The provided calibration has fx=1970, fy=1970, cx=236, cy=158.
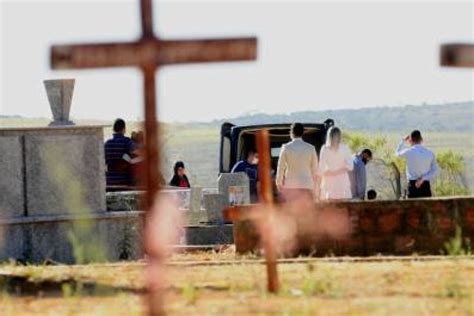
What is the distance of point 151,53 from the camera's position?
9.84 metres

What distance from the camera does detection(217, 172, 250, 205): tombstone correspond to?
25.8 m

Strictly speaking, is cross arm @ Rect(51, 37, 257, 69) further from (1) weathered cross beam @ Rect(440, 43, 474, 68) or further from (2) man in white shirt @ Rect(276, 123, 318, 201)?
(2) man in white shirt @ Rect(276, 123, 318, 201)

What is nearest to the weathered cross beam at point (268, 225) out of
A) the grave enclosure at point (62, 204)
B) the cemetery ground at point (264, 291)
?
the cemetery ground at point (264, 291)

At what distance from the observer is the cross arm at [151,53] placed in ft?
32.3

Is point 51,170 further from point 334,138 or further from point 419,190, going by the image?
point 419,190

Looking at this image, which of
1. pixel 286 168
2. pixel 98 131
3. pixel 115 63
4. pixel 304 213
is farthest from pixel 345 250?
pixel 115 63

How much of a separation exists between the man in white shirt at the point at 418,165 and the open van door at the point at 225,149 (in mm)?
7940

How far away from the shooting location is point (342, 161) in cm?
1897

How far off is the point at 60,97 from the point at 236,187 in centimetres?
453

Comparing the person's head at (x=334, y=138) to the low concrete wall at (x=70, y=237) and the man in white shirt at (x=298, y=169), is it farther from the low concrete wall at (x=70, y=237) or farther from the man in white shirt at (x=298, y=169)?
the low concrete wall at (x=70, y=237)

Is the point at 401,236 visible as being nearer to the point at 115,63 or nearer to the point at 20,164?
the point at 20,164

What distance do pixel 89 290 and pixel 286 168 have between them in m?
6.74

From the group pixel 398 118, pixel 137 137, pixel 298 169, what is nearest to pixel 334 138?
pixel 298 169

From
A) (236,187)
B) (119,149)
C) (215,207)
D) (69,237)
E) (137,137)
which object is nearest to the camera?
(69,237)
